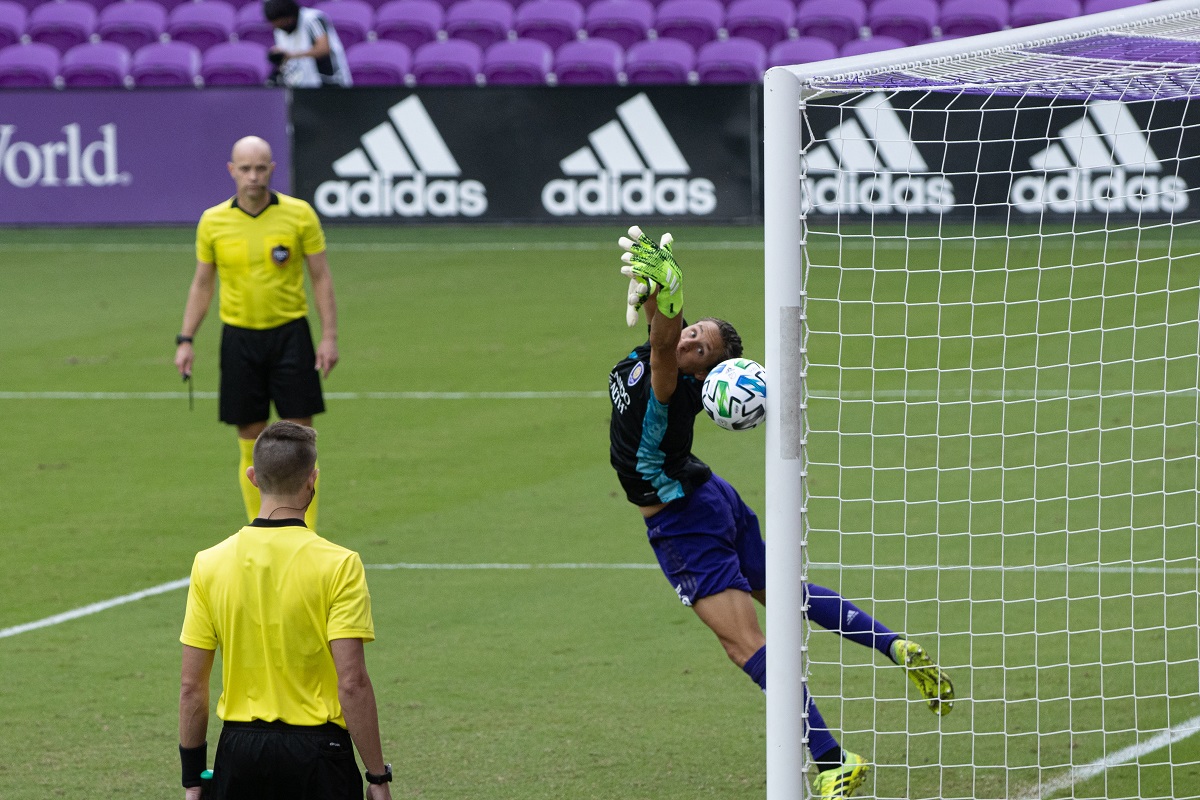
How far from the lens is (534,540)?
30.2ft

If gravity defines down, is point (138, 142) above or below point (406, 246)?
above

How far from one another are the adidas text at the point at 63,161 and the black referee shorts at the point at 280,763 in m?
16.1

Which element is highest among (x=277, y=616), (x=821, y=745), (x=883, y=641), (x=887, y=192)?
(x=887, y=192)

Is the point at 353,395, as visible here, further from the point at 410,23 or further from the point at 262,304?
the point at 410,23

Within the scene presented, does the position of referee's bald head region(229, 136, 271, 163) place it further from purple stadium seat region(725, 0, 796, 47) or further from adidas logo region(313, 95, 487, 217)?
purple stadium seat region(725, 0, 796, 47)

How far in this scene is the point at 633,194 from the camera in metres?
18.9

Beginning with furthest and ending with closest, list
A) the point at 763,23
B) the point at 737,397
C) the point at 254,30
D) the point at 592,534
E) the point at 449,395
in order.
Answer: the point at 254,30
the point at 763,23
the point at 449,395
the point at 592,534
the point at 737,397

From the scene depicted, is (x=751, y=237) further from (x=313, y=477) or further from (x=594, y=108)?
(x=313, y=477)

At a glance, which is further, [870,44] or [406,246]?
[870,44]

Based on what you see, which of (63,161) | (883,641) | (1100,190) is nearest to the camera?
(883,641)

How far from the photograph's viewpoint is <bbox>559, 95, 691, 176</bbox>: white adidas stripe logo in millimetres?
18734

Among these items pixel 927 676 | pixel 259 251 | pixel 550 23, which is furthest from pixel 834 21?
pixel 927 676

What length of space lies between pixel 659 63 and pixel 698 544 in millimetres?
16300

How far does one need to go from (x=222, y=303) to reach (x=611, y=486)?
2787 mm
